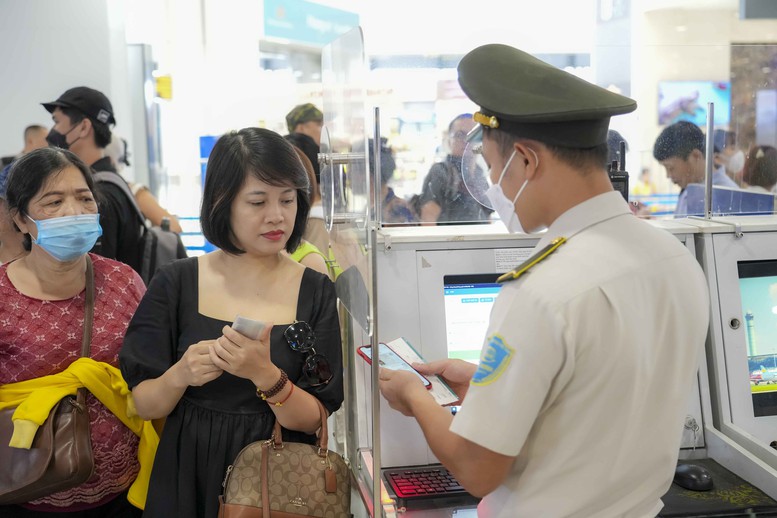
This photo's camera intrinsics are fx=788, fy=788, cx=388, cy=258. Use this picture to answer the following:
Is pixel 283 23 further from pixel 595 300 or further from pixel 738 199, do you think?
pixel 595 300

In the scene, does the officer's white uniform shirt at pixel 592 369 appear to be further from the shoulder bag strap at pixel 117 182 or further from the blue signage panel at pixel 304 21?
the blue signage panel at pixel 304 21

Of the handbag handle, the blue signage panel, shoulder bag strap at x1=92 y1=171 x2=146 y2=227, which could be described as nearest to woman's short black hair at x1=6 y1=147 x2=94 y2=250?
the handbag handle

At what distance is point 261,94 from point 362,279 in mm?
6785

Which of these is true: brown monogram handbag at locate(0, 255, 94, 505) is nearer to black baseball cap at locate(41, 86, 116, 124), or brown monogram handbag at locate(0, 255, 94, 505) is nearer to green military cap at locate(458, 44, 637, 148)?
green military cap at locate(458, 44, 637, 148)

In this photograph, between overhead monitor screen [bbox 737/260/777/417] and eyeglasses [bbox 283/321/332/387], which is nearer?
eyeglasses [bbox 283/321/332/387]

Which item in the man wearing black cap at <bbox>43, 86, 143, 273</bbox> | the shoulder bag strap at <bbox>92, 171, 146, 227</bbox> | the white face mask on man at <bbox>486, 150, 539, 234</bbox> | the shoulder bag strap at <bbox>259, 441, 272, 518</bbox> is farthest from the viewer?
the man wearing black cap at <bbox>43, 86, 143, 273</bbox>

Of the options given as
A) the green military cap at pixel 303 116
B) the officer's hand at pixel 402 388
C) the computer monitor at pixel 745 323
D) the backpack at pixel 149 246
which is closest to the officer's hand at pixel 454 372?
the officer's hand at pixel 402 388

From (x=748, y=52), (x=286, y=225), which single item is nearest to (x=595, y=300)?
(x=286, y=225)

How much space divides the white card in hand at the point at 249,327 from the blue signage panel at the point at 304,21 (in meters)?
6.93

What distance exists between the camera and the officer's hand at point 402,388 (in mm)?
1476

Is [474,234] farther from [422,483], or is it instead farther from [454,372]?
[422,483]

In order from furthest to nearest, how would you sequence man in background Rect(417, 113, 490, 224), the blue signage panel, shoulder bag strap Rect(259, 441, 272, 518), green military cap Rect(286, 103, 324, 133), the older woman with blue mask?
the blue signage panel, green military cap Rect(286, 103, 324, 133), man in background Rect(417, 113, 490, 224), the older woman with blue mask, shoulder bag strap Rect(259, 441, 272, 518)

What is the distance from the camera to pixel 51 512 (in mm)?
1984

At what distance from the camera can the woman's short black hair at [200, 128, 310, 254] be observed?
1818 millimetres
